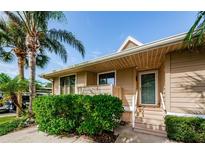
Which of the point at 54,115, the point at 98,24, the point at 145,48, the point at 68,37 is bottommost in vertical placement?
the point at 54,115

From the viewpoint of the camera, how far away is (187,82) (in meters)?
6.48

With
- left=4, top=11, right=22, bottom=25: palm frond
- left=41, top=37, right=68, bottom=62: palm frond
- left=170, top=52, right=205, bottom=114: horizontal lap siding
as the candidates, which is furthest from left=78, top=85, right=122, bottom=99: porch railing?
left=4, top=11, right=22, bottom=25: palm frond

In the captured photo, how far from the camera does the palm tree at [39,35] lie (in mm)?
9719

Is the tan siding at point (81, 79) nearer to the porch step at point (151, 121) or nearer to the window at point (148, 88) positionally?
the window at point (148, 88)

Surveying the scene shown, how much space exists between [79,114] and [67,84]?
765cm

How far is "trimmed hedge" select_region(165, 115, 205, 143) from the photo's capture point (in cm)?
543

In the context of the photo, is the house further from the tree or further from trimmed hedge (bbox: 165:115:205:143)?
the tree

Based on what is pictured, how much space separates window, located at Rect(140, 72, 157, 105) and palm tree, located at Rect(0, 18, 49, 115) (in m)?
8.54

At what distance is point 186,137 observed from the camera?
5621 mm

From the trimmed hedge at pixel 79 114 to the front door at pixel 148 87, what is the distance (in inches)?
189

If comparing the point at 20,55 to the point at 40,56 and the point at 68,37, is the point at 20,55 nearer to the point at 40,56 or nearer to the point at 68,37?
the point at 40,56
